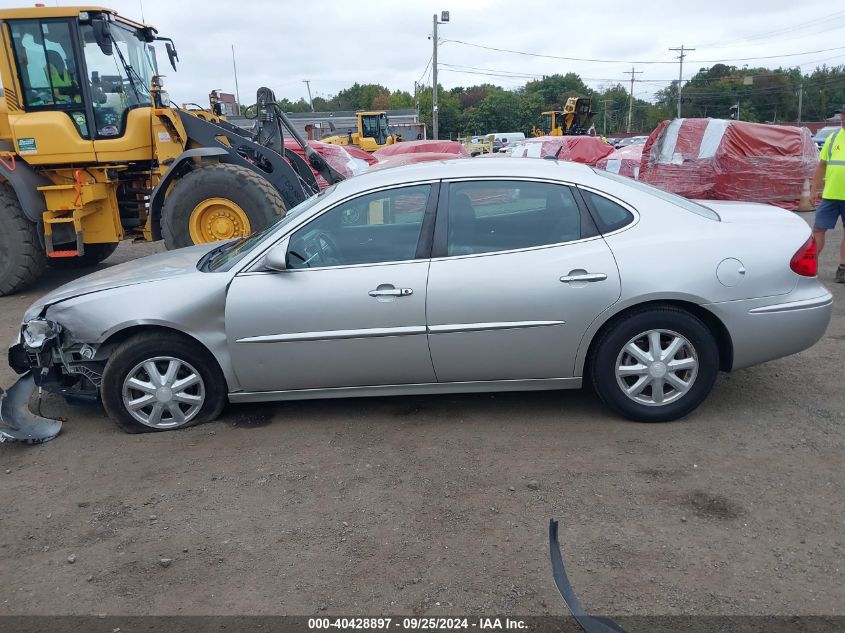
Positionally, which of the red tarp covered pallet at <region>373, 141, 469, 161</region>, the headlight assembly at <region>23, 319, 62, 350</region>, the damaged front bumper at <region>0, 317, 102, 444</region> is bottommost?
the damaged front bumper at <region>0, 317, 102, 444</region>

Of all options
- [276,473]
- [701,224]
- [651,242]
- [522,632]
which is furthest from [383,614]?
[701,224]

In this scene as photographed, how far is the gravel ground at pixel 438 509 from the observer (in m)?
2.78

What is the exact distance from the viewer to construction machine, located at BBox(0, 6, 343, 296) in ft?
26.0

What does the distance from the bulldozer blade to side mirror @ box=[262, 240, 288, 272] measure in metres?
1.83

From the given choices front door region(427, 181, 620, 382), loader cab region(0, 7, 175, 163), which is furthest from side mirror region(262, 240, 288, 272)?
loader cab region(0, 7, 175, 163)

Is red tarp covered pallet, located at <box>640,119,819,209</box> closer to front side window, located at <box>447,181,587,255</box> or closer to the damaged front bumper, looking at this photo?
front side window, located at <box>447,181,587,255</box>

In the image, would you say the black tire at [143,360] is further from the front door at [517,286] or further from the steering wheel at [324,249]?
the front door at [517,286]

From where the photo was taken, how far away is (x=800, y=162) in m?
13.2

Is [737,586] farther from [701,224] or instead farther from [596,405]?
A: [701,224]

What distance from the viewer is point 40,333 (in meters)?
4.25

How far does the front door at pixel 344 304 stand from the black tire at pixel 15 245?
570 cm

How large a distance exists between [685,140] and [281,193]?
28.6 ft

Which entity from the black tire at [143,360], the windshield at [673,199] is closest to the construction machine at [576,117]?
the windshield at [673,199]

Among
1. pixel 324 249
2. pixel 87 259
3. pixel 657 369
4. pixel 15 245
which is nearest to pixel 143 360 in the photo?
pixel 324 249
